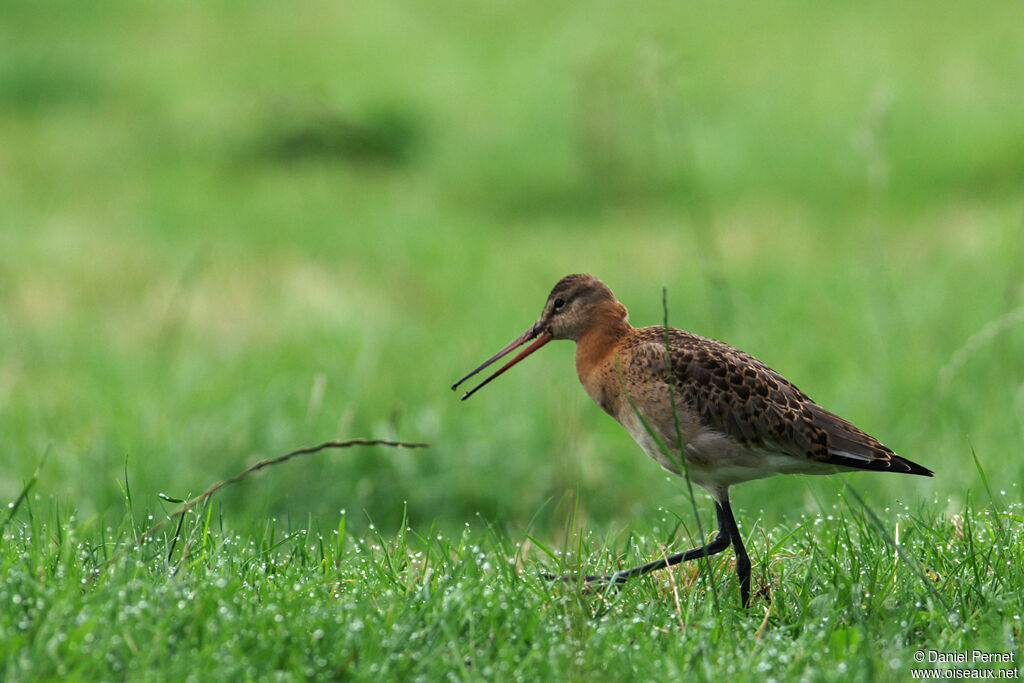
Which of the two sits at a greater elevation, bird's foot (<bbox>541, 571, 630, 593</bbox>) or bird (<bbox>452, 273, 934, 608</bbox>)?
bird (<bbox>452, 273, 934, 608</bbox>)

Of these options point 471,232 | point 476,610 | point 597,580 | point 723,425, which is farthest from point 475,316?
point 476,610

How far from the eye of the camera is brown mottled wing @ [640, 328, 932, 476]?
3979mm

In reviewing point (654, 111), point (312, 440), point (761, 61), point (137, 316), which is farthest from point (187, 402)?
point (761, 61)

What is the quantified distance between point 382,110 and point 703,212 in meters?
4.72

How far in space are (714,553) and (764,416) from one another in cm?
Answer: 49

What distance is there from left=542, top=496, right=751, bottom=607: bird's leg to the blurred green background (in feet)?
1.55

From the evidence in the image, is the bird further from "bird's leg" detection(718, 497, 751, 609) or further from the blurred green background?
the blurred green background

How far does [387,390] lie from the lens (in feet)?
25.7

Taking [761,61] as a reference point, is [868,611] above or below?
below

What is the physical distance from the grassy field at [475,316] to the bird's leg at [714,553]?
0.23 feet

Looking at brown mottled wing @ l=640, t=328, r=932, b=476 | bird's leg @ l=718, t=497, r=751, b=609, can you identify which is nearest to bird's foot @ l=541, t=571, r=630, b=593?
bird's leg @ l=718, t=497, r=751, b=609

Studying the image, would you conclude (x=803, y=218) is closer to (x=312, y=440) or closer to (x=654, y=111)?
(x=654, y=111)

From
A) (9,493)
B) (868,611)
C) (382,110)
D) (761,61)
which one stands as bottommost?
(9,493)

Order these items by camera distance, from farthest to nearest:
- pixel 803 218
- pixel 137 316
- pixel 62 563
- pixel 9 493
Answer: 1. pixel 803 218
2. pixel 137 316
3. pixel 9 493
4. pixel 62 563
